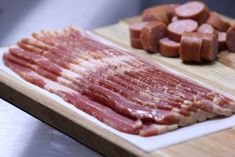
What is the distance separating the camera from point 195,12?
277 centimetres

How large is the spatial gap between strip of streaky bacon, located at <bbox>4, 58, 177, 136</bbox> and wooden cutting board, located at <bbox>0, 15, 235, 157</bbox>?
4cm

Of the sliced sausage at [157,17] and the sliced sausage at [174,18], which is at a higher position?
the sliced sausage at [157,17]

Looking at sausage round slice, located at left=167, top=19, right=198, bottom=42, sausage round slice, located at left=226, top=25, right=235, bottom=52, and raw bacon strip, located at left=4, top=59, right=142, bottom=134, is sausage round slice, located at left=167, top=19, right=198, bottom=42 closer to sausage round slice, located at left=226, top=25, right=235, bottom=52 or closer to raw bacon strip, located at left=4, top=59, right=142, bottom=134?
sausage round slice, located at left=226, top=25, right=235, bottom=52

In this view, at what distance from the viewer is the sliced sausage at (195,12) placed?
9.05 feet

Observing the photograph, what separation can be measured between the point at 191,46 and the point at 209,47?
0.24ft

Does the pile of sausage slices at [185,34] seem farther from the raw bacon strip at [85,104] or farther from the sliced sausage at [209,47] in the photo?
the raw bacon strip at [85,104]

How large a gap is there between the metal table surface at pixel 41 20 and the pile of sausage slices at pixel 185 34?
0.76m

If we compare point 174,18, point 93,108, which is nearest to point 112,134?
point 93,108

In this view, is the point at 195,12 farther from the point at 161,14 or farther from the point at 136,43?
the point at 136,43

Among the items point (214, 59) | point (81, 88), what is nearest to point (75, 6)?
point (214, 59)

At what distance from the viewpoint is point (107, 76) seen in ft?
7.40

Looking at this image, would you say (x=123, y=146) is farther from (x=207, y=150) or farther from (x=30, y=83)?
(x=30, y=83)

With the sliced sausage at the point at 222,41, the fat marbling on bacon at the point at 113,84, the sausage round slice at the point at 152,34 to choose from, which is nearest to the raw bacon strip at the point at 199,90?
the fat marbling on bacon at the point at 113,84

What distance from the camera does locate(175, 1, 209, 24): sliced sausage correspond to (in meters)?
2.76
